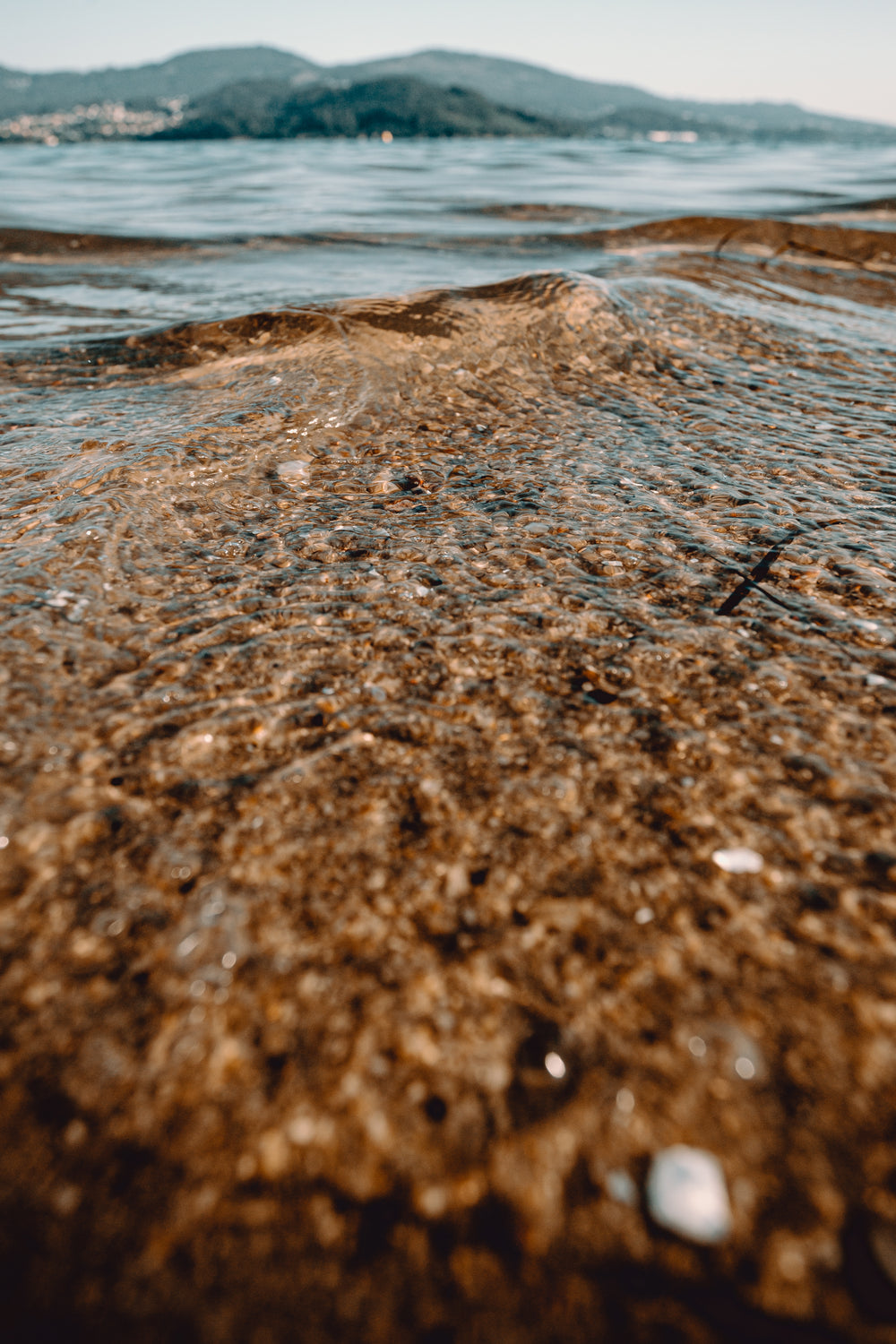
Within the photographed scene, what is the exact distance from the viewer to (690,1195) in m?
1.03

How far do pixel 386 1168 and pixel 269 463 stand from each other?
275 cm

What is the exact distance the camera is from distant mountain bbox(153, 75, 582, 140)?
86125mm

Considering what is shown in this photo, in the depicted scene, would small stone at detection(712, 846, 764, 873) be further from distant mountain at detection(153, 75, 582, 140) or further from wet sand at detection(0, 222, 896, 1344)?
distant mountain at detection(153, 75, 582, 140)

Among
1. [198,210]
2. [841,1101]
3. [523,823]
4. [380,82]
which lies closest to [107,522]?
[523,823]

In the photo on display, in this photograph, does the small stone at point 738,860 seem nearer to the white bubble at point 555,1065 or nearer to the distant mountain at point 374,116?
the white bubble at point 555,1065

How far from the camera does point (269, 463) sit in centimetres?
314

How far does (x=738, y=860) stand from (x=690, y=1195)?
623mm

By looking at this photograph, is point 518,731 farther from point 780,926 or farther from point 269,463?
point 269,463

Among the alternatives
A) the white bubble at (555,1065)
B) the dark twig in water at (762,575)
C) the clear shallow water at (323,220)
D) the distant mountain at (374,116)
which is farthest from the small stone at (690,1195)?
the distant mountain at (374,116)

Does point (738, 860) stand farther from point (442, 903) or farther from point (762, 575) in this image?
point (762, 575)

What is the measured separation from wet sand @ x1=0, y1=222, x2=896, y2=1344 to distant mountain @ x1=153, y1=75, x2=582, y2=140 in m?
98.9

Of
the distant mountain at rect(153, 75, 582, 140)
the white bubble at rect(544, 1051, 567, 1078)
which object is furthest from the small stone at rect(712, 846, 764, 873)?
the distant mountain at rect(153, 75, 582, 140)

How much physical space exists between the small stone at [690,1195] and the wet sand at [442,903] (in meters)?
0.02

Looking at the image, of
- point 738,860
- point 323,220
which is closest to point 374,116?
point 323,220
